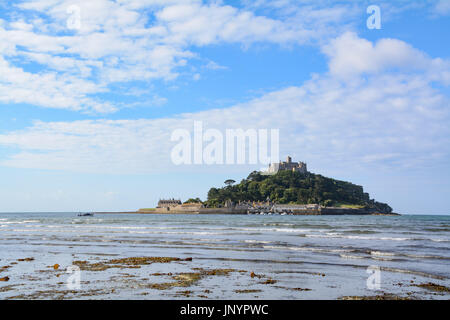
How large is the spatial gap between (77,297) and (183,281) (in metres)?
4.07

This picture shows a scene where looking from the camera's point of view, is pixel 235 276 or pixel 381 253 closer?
pixel 235 276

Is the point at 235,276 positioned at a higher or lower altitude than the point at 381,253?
higher

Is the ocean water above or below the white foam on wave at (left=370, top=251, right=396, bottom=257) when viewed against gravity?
above

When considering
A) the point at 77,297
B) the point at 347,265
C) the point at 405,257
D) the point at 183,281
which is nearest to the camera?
the point at 77,297

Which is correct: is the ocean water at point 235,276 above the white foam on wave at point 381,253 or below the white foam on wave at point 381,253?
above

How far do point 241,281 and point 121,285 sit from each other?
14.2ft

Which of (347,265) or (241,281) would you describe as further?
(347,265)

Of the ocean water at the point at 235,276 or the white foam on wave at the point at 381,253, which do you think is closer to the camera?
the ocean water at the point at 235,276

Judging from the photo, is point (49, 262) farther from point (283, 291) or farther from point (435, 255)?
point (435, 255)

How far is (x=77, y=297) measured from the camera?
11.9 m

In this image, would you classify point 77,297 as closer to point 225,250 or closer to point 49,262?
point 49,262

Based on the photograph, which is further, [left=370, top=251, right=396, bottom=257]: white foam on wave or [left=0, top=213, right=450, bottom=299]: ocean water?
[left=370, top=251, right=396, bottom=257]: white foam on wave
